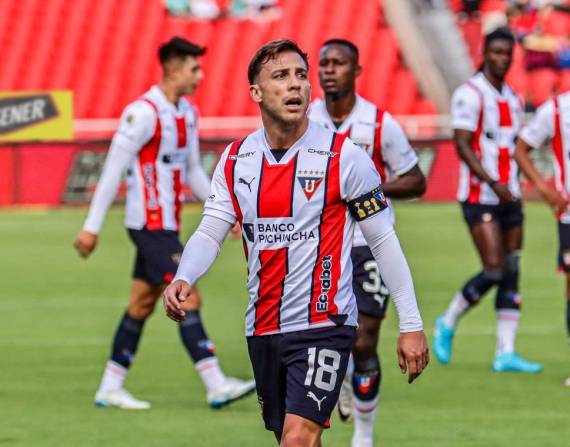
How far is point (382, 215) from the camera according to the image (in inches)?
225

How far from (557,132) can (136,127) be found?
307 centimetres

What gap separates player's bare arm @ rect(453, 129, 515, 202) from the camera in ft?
35.2

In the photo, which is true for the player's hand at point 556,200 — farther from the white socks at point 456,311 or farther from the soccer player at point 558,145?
the white socks at point 456,311

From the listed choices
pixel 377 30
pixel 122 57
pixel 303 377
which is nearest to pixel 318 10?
pixel 377 30

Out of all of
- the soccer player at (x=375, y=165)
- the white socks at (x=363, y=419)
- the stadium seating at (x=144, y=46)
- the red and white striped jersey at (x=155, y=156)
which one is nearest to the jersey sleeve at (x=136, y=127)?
the red and white striped jersey at (x=155, y=156)

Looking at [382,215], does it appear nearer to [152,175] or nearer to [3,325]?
[152,175]

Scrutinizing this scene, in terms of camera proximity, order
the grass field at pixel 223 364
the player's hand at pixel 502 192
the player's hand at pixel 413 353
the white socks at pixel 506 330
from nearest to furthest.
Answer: the player's hand at pixel 413 353, the grass field at pixel 223 364, the player's hand at pixel 502 192, the white socks at pixel 506 330

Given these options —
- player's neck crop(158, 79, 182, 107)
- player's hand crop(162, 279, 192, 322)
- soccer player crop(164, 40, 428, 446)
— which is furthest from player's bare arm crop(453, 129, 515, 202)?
player's hand crop(162, 279, 192, 322)

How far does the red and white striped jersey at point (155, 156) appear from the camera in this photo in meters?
9.36

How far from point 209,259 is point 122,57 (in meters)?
29.2

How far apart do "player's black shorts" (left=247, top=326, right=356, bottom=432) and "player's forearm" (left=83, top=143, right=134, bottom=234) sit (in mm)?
3524

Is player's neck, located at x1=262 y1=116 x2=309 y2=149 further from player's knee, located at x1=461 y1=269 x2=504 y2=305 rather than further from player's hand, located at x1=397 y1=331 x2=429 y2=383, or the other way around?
player's knee, located at x1=461 y1=269 x2=504 y2=305

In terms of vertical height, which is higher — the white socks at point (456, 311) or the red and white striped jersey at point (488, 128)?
the red and white striped jersey at point (488, 128)

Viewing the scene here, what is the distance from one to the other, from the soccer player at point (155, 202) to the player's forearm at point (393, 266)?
3632 millimetres
